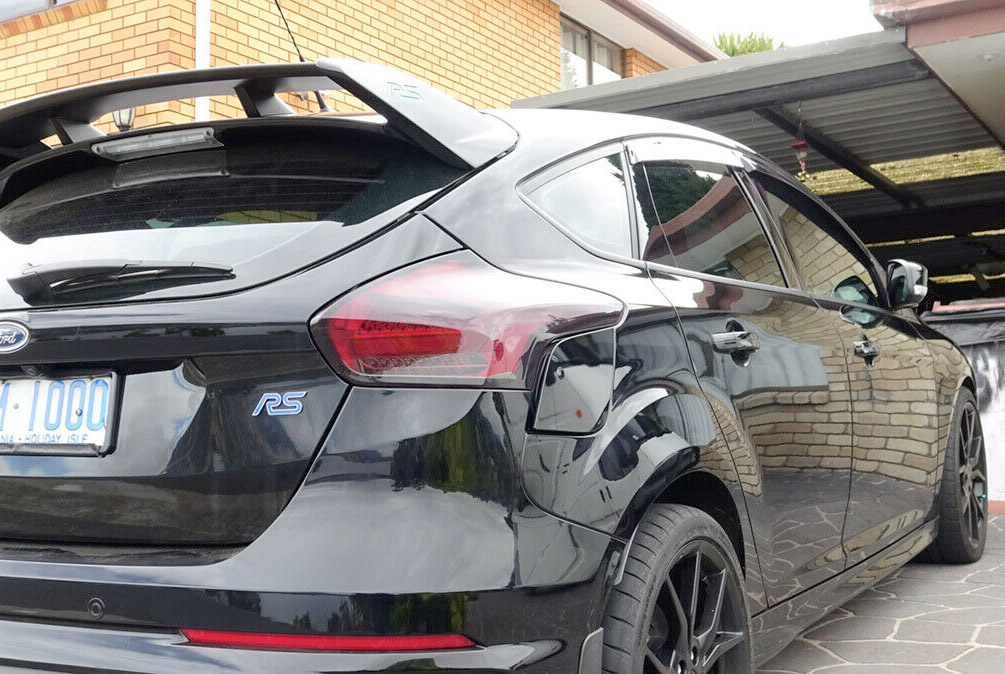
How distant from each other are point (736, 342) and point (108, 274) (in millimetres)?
1504

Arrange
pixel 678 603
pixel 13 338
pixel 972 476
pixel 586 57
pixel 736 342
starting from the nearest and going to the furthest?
1. pixel 13 338
2. pixel 678 603
3. pixel 736 342
4. pixel 972 476
5. pixel 586 57

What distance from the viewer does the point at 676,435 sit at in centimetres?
230

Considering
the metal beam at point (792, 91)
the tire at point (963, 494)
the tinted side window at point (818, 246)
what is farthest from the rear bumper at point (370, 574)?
the metal beam at point (792, 91)

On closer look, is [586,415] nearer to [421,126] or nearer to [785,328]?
[421,126]

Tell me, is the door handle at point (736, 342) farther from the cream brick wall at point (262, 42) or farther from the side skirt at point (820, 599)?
the cream brick wall at point (262, 42)

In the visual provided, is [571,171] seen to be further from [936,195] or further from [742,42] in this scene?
[742,42]

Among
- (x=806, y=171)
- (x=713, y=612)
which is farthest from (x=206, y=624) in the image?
(x=806, y=171)

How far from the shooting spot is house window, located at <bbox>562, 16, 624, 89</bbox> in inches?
531

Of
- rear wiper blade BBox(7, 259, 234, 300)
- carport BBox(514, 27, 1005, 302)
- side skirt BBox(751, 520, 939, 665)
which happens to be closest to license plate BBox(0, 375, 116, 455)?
rear wiper blade BBox(7, 259, 234, 300)

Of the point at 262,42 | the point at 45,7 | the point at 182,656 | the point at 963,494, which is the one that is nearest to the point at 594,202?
the point at 182,656

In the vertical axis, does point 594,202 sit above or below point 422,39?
below

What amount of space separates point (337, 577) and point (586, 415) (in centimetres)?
55

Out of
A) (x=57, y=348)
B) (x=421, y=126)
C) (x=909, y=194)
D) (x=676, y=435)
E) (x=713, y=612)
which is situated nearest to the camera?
(x=57, y=348)

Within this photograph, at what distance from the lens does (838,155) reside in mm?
10883
